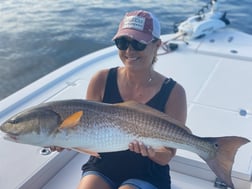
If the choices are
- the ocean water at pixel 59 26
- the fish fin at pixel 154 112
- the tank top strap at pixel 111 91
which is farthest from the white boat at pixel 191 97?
the ocean water at pixel 59 26

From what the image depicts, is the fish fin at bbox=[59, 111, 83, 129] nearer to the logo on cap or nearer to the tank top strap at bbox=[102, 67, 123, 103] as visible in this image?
the tank top strap at bbox=[102, 67, 123, 103]

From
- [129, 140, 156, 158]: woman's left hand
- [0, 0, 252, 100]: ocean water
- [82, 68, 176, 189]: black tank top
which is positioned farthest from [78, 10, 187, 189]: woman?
[0, 0, 252, 100]: ocean water

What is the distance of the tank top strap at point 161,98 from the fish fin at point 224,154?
0.36m

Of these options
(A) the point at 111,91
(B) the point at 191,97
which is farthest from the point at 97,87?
(B) the point at 191,97

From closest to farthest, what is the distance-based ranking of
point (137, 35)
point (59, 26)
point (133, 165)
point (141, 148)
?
point (141, 148)
point (137, 35)
point (133, 165)
point (59, 26)

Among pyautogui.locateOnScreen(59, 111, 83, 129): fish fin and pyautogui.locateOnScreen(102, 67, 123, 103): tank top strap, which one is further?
pyautogui.locateOnScreen(102, 67, 123, 103): tank top strap

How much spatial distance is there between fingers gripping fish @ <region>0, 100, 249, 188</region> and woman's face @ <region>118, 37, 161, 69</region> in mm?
325

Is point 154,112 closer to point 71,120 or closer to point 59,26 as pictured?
point 71,120

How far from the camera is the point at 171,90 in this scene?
224 centimetres

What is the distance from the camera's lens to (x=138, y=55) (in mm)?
2182

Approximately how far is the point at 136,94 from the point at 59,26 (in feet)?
21.9

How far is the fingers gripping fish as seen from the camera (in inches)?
73.4

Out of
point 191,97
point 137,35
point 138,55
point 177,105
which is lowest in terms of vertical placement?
point 191,97

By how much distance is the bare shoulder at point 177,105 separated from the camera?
7.22 feet
